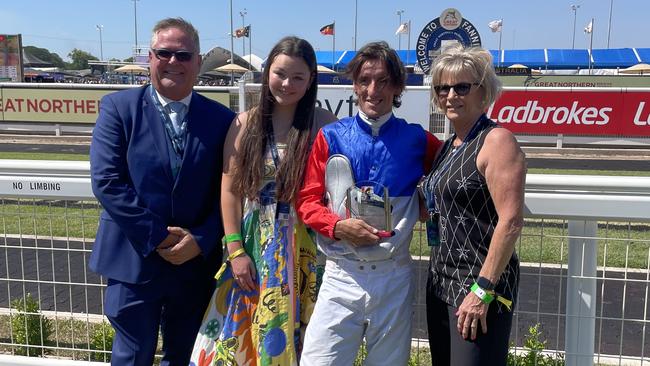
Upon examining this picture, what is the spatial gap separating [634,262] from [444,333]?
68.5 inches

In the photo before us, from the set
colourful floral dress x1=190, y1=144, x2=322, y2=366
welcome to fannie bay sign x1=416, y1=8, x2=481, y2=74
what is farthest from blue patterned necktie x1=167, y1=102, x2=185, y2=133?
welcome to fannie bay sign x1=416, y1=8, x2=481, y2=74

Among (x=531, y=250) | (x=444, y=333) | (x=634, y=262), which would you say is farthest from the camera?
(x=531, y=250)

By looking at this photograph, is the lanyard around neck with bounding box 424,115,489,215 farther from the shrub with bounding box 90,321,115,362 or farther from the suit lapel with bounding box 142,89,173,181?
the shrub with bounding box 90,321,115,362

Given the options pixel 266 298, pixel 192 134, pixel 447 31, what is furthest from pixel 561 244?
pixel 447 31

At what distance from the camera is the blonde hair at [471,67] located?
2297 millimetres

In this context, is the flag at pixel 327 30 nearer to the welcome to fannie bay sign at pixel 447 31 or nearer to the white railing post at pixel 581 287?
the welcome to fannie bay sign at pixel 447 31

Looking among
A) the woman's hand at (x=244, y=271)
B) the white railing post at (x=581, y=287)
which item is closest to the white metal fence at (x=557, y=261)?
the white railing post at (x=581, y=287)

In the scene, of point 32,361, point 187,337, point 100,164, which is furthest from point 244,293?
point 32,361

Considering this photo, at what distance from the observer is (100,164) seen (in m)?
2.63

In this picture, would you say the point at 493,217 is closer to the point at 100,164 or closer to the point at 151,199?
the point at 151,199

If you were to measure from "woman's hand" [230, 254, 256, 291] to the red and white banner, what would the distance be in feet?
40.8

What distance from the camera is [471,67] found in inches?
90.1

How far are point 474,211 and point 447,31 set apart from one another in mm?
8193

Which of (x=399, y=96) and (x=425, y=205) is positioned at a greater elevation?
(x=399, y=96)
